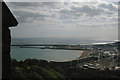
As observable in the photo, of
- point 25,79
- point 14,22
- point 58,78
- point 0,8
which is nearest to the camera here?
point 0,8

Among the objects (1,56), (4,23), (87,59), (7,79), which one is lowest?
(87,59)

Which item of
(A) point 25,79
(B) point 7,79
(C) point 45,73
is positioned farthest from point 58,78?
(B) point 7,79

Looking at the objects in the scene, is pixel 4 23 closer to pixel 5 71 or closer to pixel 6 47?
pixel 6 47

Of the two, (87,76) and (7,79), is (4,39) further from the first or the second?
(87,76)

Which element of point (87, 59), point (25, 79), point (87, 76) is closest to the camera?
point (25, 79)

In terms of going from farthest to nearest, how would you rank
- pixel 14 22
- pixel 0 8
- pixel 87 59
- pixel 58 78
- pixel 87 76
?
pixel 87 59, pixel 87 76, pixel 58 78, pixel 14 22, pixel 0 8

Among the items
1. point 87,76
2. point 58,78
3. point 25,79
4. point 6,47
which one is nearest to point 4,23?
point 6,47

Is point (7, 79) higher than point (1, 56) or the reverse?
the reverse

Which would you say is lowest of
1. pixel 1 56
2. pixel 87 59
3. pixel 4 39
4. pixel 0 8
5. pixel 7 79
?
pixel 87 59

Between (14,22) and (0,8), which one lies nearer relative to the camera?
(0,8)
